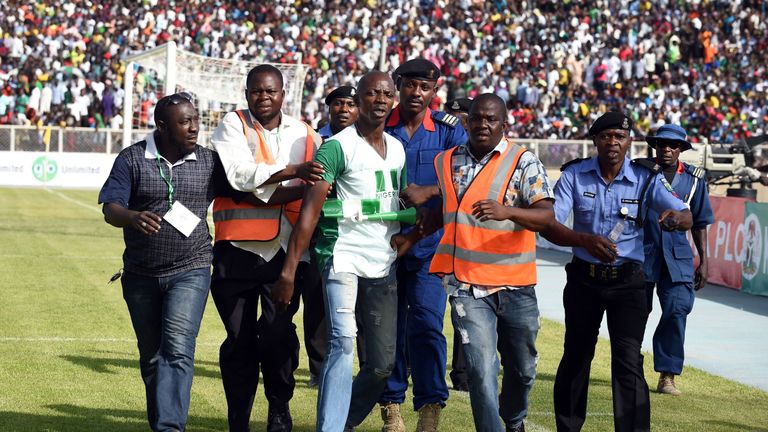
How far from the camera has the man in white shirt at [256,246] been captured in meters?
6.89

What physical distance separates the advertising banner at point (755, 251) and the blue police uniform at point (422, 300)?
9093 millimetres

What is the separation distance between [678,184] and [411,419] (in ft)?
9.75

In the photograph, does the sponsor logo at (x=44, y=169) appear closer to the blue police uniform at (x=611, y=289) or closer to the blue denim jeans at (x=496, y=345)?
the blue police uniform at (x=611, y=289)

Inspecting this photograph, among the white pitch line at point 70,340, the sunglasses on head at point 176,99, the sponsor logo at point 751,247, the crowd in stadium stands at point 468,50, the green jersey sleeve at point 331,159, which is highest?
the crowd in stadium stands at point 468,50

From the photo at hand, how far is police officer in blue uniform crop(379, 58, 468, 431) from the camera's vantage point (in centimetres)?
718

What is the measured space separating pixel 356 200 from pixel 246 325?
3.69 ft

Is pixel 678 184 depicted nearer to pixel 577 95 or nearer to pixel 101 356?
pixel 101 356

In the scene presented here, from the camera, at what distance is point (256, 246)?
22.8ft

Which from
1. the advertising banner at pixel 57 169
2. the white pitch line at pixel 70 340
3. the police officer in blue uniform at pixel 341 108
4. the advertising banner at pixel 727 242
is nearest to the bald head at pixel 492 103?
the police officer in blue uniform at pixel 341 108

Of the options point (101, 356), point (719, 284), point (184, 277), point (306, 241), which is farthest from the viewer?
point (719, 284)

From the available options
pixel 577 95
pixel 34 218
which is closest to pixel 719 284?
pixel 34 218

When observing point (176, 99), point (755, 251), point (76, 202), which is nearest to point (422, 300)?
point (176, 99)

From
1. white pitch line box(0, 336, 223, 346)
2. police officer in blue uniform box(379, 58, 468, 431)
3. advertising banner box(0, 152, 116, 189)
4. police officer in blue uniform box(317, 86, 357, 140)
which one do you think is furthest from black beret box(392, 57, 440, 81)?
advertising banner box(0, 152, 116, 189)

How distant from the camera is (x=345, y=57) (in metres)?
43.8
